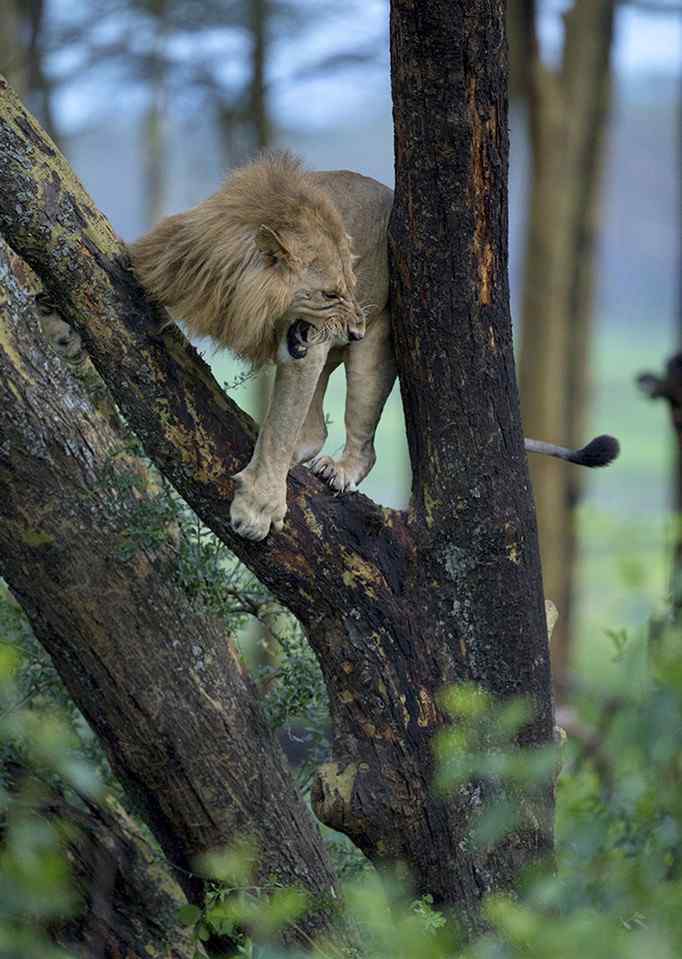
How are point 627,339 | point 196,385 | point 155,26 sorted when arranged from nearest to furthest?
1. point 196,385
2. point 155,26
3. point 627,339

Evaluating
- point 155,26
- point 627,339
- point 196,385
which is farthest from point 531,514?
point 627,339

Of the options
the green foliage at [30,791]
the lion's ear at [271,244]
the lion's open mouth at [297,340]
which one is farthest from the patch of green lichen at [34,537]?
the lion's ear at [271,244]

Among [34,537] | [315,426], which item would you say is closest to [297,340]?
[315,426]

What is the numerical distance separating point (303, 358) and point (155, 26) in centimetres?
820

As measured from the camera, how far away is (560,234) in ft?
30.8

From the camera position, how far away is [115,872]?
3535 mm

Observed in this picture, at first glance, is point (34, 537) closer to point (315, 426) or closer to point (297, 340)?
point (297, 340)

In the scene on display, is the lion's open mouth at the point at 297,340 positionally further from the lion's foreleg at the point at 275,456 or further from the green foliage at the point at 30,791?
the green foliage at the point at 30,791

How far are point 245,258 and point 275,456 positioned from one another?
0.48m

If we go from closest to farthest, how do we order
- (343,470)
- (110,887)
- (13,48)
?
(110,887) → (343,470) → (13,48)

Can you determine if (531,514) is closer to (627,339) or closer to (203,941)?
(203,941)

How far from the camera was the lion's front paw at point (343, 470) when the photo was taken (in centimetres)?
353

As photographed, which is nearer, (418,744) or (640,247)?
(418,744)

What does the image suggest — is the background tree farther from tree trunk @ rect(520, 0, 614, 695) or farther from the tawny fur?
the tawny fur
